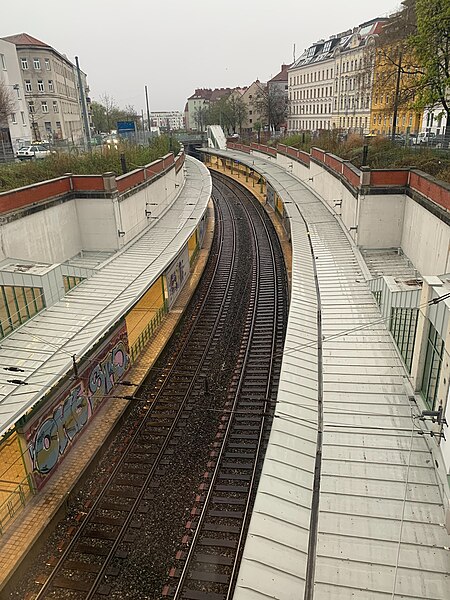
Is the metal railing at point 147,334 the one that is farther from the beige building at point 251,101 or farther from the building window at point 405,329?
the beige building at point 251,101

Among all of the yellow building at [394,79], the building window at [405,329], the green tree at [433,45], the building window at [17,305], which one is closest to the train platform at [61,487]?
the building window at [17,305]

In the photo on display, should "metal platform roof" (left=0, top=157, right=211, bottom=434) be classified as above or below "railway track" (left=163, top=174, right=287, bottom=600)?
above

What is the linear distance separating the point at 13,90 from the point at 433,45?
136ft

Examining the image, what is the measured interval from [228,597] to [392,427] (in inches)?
185

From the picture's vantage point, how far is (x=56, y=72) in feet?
197

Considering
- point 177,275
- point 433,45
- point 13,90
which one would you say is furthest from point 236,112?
point 177,275

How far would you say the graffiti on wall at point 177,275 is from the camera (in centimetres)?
2172

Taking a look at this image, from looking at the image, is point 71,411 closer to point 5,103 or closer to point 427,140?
point 427,140

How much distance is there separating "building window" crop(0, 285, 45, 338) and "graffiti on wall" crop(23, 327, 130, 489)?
248cm

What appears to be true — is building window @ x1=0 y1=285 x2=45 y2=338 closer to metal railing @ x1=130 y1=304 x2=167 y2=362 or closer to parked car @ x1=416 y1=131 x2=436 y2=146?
metal railing @ x1=130 y1=304 x2=167 y2=362

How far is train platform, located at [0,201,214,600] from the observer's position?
9.91m

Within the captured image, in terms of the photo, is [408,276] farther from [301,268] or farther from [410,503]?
[410,503]

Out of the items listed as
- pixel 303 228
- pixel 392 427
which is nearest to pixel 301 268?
pixel 303 228

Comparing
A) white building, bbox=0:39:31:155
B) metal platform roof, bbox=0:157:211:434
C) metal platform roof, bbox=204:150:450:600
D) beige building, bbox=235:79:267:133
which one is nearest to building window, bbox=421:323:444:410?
metal platform roof, bbox=204:150:450:600
